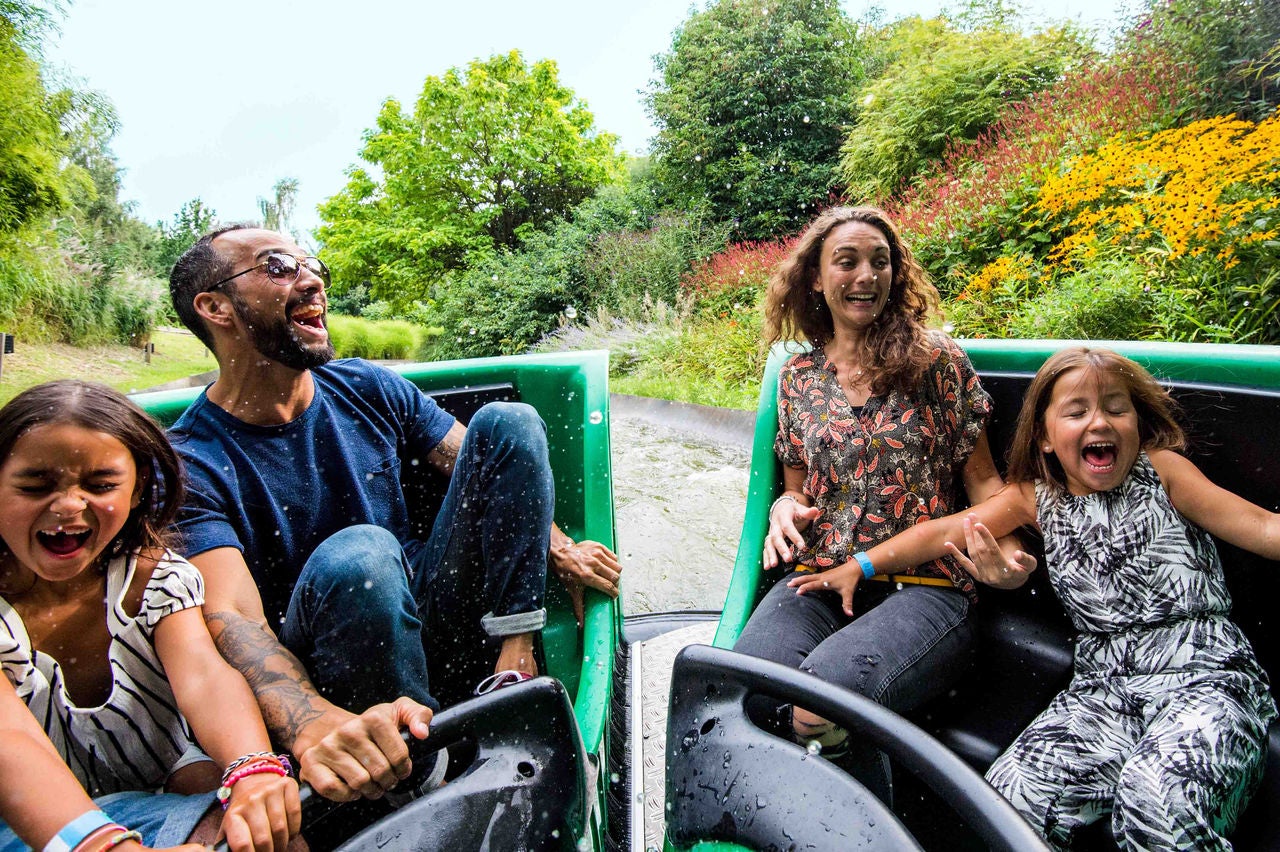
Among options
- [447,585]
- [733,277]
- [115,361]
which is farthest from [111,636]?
[733,277]

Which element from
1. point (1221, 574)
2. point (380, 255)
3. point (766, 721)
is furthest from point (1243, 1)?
point (380, 255)

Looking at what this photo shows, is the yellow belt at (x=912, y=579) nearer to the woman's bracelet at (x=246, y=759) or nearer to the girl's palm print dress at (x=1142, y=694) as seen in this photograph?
the girl's palm print dress at (x=1142, y=694)

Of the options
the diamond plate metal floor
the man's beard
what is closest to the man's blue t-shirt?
the man's beard

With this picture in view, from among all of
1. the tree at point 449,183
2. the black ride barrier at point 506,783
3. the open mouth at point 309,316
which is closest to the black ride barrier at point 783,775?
the black ride barrier at point 506,783

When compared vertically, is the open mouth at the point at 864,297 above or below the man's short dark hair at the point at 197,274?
below

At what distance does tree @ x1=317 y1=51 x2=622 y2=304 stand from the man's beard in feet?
40.2

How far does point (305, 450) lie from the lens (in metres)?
1.52

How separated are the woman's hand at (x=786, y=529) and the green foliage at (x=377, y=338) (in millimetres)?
5477

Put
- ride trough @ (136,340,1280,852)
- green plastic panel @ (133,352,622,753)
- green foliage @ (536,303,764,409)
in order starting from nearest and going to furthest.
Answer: ride trough @ (136,340,1280,852), green plastic panel @ (133,352,622,753), green foliage @ (536,303,764,409)

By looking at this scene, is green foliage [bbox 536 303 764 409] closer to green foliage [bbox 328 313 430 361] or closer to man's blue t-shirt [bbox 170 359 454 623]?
green foliage [bbox 328 313 430 361]

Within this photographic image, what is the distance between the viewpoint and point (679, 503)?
13.8 ft

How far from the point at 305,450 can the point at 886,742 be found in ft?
4.17

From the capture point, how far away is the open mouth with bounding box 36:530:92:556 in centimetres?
100

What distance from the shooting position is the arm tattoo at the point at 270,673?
1.08 metres
